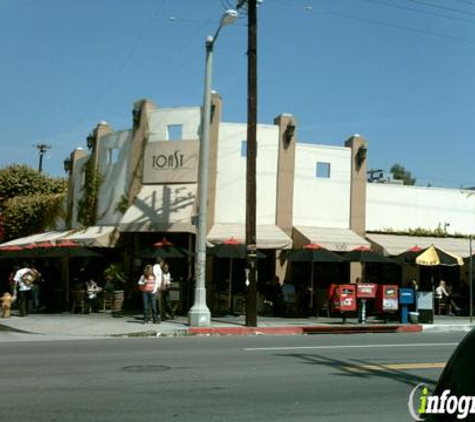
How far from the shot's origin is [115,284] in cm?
2406

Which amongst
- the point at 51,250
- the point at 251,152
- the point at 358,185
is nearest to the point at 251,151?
the point at 251,152

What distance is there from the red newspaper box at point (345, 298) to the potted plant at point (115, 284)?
773cm

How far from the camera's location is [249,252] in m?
18.7

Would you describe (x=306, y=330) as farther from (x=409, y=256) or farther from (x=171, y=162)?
(x=171, y=162)

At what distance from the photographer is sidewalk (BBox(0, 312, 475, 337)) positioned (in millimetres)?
17594

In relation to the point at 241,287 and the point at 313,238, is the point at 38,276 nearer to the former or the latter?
the point at 241,287

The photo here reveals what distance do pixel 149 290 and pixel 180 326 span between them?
144 centimetres

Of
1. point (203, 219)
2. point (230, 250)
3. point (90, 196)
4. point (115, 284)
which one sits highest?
point (90, 196)

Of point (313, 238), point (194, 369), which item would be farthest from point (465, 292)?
point (194, 369)

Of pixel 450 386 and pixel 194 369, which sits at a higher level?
pixel 450 386

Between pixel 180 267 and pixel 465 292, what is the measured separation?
37.5ft

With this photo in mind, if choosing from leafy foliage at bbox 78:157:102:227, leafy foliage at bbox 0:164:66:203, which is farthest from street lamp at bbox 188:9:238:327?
leafy foliage at bbox 0:164:66:203

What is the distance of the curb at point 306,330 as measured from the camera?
699 inches

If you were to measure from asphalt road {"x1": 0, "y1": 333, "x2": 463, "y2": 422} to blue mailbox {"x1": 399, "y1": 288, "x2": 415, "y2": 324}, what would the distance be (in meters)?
6.29
